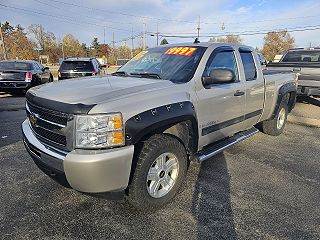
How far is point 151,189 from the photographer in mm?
3215

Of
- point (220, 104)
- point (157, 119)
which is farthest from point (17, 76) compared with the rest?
point (157, 119)

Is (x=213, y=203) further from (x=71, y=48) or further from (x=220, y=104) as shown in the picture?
(x=71, y=48)

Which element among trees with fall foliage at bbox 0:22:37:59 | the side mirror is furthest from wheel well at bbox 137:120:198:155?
trees with fall foliage at bbox 0:22:37:59

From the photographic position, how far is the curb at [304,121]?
24.0 ft

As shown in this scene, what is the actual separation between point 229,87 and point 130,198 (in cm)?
217

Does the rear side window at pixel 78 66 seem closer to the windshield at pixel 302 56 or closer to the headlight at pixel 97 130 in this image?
the windshield at pixel 302 56

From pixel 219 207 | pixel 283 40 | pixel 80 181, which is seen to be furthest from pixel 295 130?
pixel 283 40

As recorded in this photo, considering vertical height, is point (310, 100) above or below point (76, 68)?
below

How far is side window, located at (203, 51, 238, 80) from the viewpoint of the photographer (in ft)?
12.9

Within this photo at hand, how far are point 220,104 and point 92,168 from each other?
212 centimetres

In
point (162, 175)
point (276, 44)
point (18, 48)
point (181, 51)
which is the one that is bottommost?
point (162, 175)

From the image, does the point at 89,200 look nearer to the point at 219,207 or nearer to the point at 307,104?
the point at 219,207

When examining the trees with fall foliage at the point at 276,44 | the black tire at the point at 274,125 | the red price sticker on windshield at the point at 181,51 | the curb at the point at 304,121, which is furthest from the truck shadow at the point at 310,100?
the trees with fall foliage at the point at 276,44

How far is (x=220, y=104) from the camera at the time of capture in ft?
13.1
